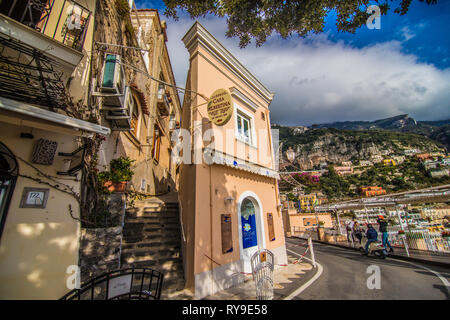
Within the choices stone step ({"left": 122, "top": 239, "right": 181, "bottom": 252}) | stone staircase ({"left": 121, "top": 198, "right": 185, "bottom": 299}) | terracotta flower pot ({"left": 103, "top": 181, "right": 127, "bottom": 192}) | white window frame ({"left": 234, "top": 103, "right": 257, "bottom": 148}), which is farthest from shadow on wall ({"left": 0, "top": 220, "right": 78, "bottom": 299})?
white window frame ({"left": 234, "top": 103, "right": 257, "bottom": 148})

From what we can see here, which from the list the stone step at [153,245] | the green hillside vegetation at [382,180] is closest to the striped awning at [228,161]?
the stone step at [153,245]

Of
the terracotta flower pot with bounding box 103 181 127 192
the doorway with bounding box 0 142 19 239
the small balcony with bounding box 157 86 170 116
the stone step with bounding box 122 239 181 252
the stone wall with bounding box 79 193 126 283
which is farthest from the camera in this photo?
the small balcony with bounding box 157 86 170 116

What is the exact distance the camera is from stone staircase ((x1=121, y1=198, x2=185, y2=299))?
211 inches

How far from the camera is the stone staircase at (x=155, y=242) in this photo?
17.6ft

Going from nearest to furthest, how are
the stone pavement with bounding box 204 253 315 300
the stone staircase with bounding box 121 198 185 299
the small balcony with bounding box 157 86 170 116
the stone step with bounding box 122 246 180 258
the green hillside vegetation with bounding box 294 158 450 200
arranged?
the stone pavement with bounding box 204 253 315 300, the stone staircase with bounding box 121 198 185 299, the stone step with bounding box 122 246 180 258, the small balcony with bounding box 157 86 170 116, the green hillside vegetation with bounding box 294 158 450 200

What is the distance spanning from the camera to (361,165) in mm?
115188

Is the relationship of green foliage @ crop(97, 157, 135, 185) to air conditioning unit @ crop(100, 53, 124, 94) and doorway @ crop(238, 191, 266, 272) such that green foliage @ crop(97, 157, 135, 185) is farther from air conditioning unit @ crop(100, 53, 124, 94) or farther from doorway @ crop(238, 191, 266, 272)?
doorway @ crop(238, 191, 266, 272)

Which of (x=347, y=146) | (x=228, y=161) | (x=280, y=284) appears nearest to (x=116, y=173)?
(x=228, y=161)

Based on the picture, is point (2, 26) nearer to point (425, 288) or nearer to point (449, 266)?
point (425, 288)

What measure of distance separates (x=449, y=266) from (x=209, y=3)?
11.2m

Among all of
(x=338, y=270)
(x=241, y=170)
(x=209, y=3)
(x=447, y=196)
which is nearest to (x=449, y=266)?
(x=338, y=270)

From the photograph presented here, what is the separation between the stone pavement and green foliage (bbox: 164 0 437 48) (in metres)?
7.25

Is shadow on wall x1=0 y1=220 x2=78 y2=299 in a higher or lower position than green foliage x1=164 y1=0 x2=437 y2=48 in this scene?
lower

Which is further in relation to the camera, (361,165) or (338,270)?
(361,165)
